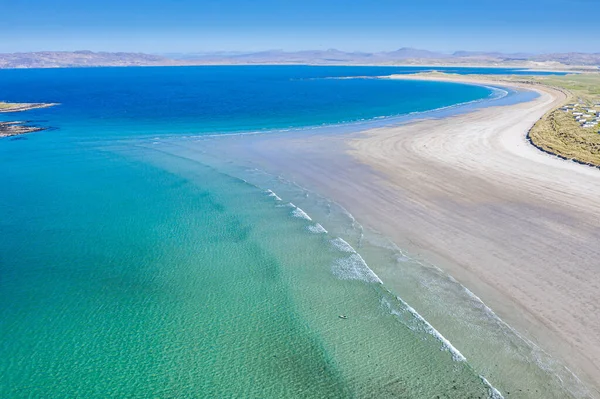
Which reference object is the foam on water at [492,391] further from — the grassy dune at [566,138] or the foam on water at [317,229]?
the grassy dune at [566,138]

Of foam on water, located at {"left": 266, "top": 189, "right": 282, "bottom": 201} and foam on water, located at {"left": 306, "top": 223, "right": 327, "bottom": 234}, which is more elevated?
foam on water, located at {"left": 266, "top": 189, "right": 282, "bottom": 201}

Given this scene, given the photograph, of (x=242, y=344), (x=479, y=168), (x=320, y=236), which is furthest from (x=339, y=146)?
(x=242, y=344)

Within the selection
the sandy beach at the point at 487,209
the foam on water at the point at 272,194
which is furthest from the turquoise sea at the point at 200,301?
the sandy beach at the point at 487,209

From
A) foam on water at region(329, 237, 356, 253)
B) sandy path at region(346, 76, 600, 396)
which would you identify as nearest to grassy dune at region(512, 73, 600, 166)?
sandy path at region(346, 76, 600, 396)

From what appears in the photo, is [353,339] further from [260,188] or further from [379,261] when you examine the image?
[260,188]

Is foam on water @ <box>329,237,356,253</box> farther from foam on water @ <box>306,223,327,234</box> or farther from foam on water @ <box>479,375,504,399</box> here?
foam on water @ <box>479,375,504,399</box>

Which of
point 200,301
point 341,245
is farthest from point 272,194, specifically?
point 200,301

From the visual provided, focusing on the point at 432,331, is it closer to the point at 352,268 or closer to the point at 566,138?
the point at 352,268
